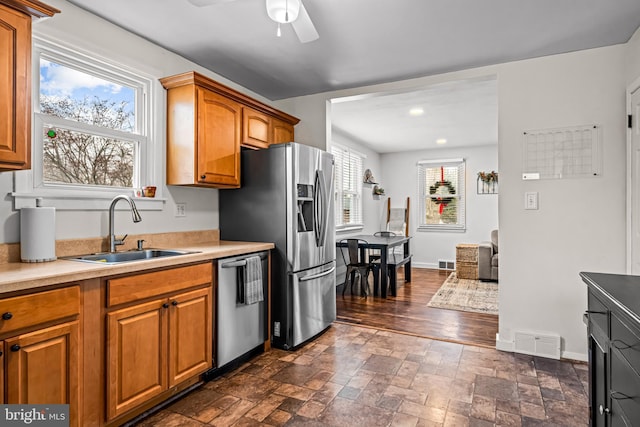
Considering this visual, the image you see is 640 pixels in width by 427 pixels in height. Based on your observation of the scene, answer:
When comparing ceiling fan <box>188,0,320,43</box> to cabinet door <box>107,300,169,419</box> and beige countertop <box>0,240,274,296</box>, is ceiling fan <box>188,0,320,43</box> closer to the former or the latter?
beige countertop <box>0,240,274,296</box>

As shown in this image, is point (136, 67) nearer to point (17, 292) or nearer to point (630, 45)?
point (17, 292)

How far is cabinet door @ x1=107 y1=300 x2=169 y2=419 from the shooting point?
1849 millimetres

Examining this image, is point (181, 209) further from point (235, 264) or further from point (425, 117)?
point (425, 117)

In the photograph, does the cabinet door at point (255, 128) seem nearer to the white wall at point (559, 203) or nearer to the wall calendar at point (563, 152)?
the white wall at point (559, 203)

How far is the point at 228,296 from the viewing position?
8.59ft

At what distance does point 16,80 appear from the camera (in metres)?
1.74

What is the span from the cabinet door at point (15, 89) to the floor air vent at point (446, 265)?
23.1ft

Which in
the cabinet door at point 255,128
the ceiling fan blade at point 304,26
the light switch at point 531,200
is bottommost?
the light switch at point 531,200

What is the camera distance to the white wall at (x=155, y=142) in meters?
2.13

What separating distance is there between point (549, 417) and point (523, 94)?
2.37 meters

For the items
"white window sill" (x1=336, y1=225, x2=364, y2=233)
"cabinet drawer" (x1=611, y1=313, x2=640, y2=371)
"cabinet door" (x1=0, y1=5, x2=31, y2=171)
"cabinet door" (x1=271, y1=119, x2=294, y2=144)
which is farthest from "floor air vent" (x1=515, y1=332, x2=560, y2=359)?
"cabinet door" (x1=0, y1=5, x2=31, y2=171)

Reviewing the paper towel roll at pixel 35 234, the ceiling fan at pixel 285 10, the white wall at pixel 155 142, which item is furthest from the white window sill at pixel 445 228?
the paper towel roll at pixel 35 234

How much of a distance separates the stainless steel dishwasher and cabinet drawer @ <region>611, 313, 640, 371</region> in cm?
210

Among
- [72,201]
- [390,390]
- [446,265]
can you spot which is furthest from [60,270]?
[446,265]
